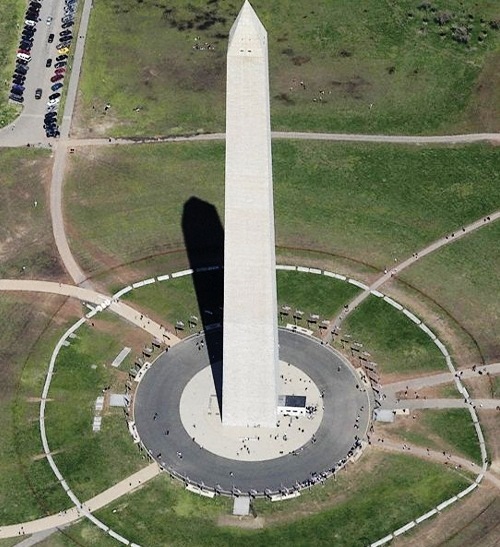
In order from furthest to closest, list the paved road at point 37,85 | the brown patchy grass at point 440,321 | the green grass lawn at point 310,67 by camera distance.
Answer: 1. the green grass lawn at point 310,67
2. the paved road at point 37,85
3. the brown patchy grass at point 440,321

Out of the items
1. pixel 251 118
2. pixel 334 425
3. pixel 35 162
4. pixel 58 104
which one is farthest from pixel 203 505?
pixel 58 104

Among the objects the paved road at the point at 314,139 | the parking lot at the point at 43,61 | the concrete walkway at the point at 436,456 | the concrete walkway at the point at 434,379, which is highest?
the parking lot at the point at 43,61

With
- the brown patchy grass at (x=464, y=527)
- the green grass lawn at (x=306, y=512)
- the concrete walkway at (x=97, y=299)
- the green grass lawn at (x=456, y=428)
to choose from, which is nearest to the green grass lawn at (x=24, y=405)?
the concrete walkway at (x=97, y=299)

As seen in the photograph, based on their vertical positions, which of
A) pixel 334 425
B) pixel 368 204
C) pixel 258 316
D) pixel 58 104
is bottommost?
pixel 334 425

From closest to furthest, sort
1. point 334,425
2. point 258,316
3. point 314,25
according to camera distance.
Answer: point 258,316
point 334,425
point 314,25

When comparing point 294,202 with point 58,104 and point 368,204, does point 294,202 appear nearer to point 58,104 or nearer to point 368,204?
point 368,204

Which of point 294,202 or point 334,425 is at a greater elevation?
point 294,202

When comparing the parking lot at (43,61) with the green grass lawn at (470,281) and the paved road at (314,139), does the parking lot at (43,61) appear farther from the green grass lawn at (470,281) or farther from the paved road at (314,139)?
the green grass lawn at (470,281)
